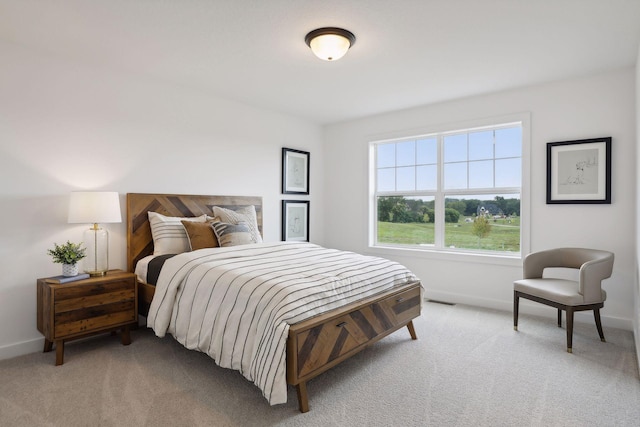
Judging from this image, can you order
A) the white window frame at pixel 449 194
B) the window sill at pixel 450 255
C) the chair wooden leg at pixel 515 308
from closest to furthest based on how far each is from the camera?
the chair wooden leg at pixel 515 308
the white window frame at pixel 449 194
the window sill at pixel 450 255

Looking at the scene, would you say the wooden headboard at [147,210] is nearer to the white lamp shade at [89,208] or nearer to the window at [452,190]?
the white lamp shade at [89,208]

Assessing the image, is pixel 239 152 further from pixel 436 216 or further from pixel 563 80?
pixel 563 80

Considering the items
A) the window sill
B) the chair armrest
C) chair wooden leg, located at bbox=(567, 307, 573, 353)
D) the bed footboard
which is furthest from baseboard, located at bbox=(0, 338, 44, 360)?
the chair armrest

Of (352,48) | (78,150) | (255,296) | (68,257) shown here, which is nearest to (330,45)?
(352,48)

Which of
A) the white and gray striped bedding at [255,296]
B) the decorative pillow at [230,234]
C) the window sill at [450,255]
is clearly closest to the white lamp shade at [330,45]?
the white and gray striped bedding at [255,296]

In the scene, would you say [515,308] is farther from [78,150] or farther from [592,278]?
[78,150]

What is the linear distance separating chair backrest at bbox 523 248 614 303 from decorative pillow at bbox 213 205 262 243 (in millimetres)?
2732

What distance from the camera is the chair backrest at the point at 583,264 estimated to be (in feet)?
9.34

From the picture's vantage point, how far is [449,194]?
4480 mm

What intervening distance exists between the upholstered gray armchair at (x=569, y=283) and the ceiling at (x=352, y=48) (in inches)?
67.3

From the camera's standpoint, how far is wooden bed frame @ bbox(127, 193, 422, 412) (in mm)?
2049

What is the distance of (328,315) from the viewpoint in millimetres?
2234

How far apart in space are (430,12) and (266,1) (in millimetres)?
1052

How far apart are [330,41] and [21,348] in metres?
3.32
